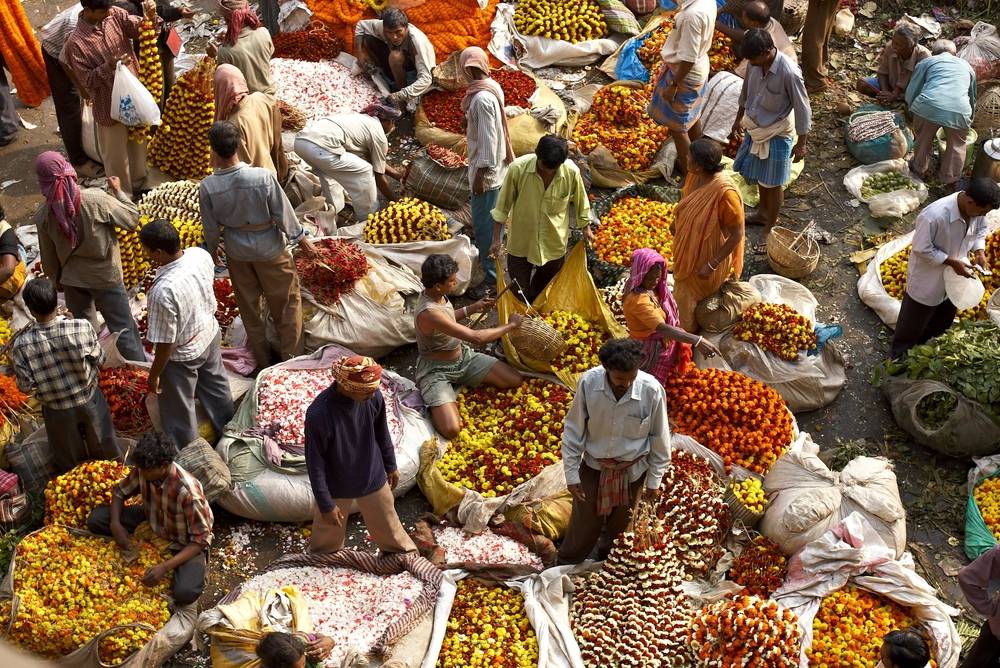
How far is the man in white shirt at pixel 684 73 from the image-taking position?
24.3ft

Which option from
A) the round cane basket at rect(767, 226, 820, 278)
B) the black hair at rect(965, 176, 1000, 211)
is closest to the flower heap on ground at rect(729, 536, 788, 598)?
the black hair at rect(965, 176, 1000, 211)

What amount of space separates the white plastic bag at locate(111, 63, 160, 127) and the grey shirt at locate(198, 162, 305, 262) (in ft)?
5.68

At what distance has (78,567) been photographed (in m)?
5.13

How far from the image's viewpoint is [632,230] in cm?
720

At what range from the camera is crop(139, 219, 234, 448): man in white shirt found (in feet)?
17.7

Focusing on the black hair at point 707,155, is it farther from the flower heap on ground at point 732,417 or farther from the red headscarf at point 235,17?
the red headscarf at point 235,17

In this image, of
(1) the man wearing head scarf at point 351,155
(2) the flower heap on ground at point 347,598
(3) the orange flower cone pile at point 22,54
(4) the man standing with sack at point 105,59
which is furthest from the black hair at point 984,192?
(3) the orange flower cone pile at point 22,54

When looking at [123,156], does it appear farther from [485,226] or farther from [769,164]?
[769,164]

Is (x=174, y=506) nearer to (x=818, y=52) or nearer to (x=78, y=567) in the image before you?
(x=78, y=567)

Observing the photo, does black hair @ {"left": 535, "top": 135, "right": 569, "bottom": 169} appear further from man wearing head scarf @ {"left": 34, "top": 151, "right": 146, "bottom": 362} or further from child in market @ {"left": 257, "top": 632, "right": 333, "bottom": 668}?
child in market @ {"left": 257, "top": 632, "right": 333, "bottom": 668}

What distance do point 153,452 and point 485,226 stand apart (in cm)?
300

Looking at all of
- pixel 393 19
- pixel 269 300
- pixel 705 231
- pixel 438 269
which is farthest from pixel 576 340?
pixel 393 19

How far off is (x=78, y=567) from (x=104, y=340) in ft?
5.35

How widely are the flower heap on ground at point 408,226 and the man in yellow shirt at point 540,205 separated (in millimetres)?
526
